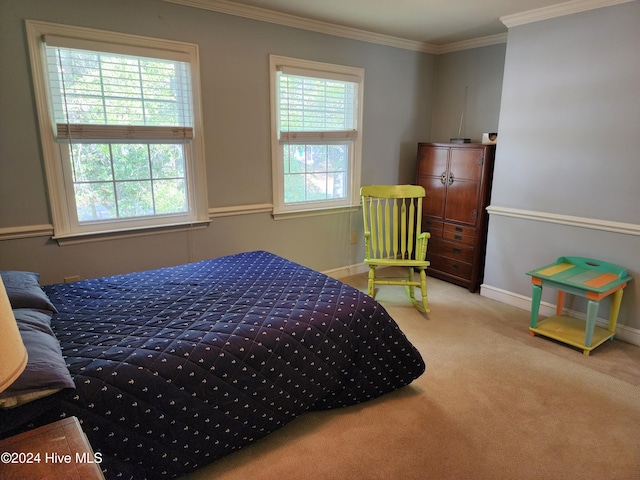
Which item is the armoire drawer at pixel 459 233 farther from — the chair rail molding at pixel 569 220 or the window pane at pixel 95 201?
the window pane at pixel 95 201

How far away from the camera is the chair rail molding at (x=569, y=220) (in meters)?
2.75

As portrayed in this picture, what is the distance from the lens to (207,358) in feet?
5.32

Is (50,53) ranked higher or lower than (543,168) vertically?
higher

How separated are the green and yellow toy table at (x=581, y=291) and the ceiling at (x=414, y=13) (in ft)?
5.95

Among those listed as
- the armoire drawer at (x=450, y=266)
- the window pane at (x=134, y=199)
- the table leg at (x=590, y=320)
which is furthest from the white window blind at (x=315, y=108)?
the table leg at (x=590, y=320)

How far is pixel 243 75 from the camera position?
3150mm

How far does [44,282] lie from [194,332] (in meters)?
1.54

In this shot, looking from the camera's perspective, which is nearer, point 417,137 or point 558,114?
point 558,114

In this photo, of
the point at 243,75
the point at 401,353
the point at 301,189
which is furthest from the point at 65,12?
the point at 401,353

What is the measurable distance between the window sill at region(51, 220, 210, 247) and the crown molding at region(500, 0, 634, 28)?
2873 millimetres

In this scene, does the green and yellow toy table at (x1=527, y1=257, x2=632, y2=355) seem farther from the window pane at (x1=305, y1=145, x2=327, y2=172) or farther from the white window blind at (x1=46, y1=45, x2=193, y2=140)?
the white window blind at (x1=46, y1=45, x2=193, y2=140)

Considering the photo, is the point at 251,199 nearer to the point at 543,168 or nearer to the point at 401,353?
the point at 401,353

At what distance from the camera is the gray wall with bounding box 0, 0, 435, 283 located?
241 centimetres

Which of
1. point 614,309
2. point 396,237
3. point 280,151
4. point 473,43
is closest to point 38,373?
point 280,151
